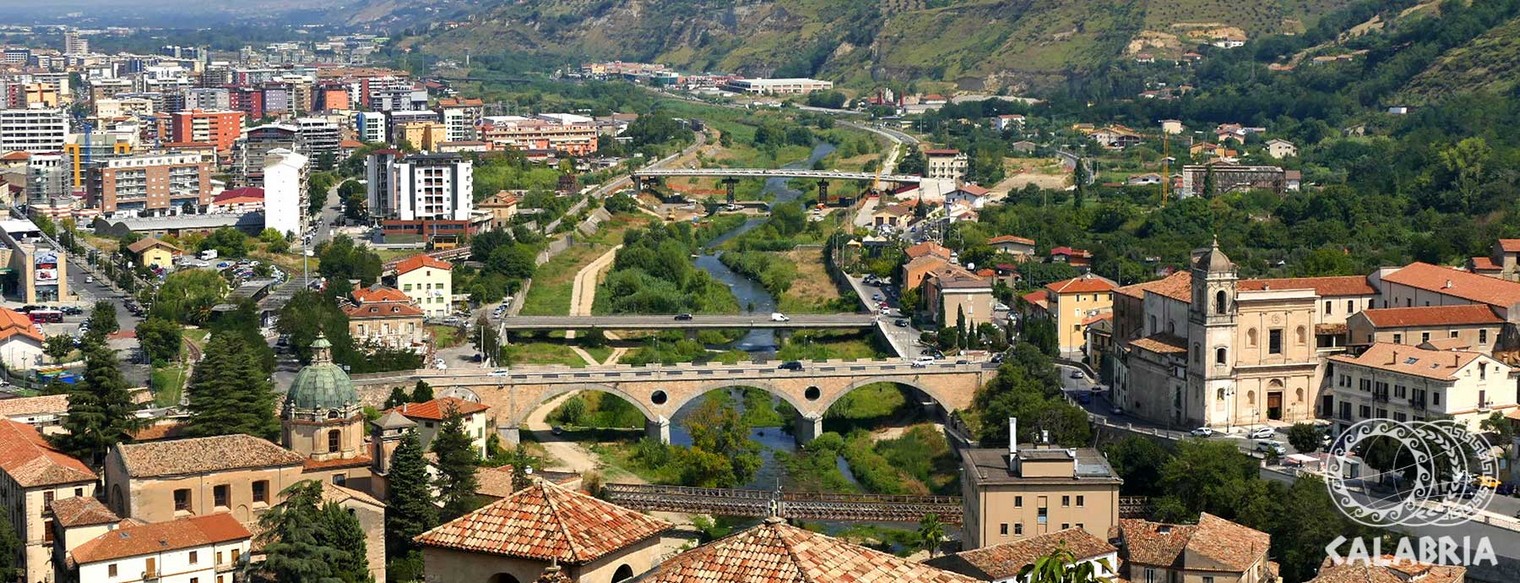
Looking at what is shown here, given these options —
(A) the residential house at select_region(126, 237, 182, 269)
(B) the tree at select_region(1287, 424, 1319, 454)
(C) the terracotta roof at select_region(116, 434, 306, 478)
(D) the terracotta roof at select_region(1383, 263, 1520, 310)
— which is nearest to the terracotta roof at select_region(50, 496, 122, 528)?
(C) the terracotta roof at select_region(116, 434, 306, 478)

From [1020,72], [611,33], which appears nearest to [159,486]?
[1020,72]

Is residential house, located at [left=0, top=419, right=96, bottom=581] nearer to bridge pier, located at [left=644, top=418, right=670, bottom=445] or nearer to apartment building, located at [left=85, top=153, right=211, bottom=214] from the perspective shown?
bridge pier, located at [left=644, top=418, right=670, bottom=445]

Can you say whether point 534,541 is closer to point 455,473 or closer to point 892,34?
point 455,473

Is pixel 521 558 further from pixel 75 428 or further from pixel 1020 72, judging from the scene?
pixel 1020 72

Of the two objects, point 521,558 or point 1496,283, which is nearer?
point 521,558

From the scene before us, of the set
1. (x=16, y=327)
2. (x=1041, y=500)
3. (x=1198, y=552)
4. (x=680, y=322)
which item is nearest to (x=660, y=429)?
(x=680, y=322)
